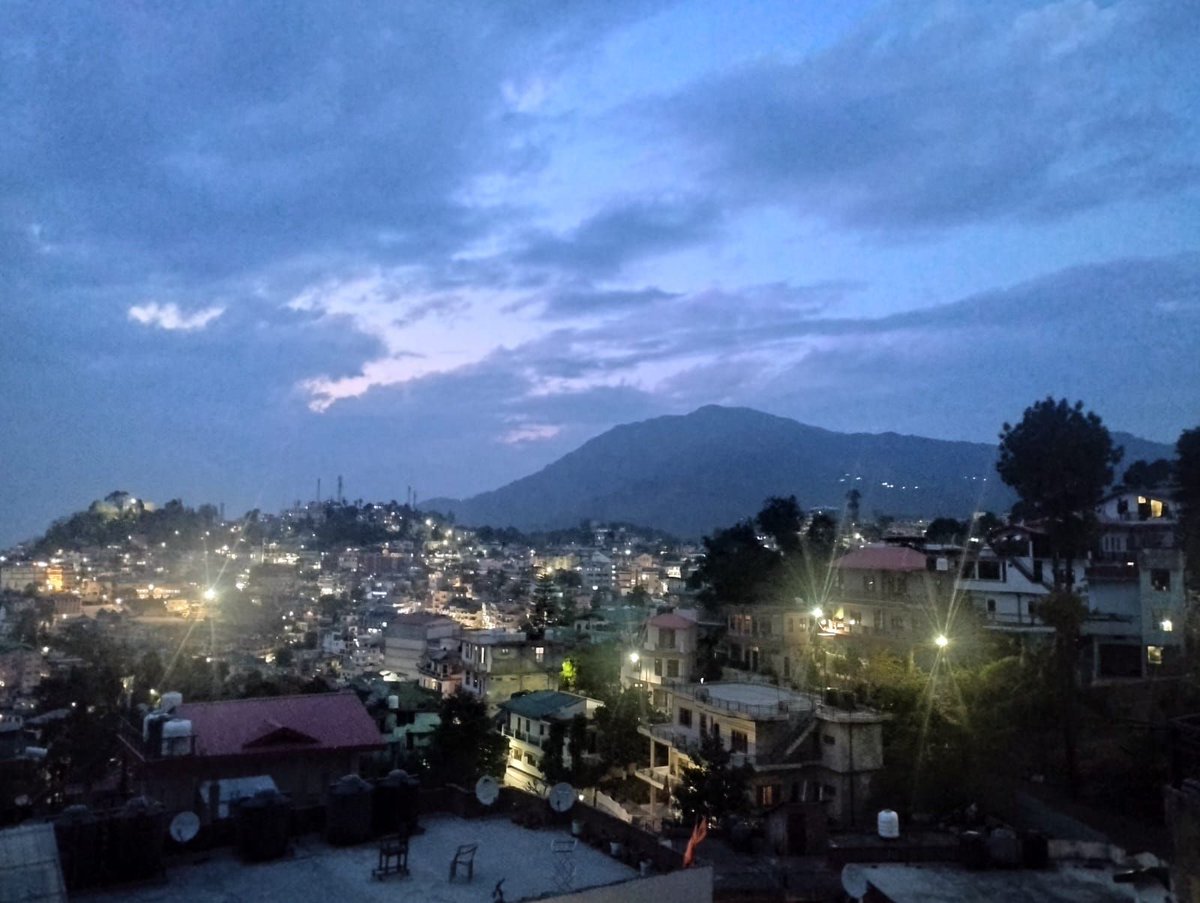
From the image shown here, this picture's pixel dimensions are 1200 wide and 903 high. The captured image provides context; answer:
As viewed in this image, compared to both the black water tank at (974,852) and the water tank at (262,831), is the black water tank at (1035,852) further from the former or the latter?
the water tank at (262,831)

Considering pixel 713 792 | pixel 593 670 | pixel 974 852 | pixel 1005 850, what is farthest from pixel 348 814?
pixel 593 670

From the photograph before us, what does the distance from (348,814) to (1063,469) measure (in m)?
23.2

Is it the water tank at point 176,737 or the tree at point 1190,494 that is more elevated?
the tree at point 1190,494

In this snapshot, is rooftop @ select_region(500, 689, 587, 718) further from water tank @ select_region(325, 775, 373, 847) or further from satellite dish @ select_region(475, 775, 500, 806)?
water tank @ select_region(325, 775, 373, 847)

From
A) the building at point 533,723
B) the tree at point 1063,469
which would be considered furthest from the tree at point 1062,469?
the building at point 533,723

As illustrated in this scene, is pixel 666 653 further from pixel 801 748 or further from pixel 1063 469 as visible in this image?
pixel 1063 469

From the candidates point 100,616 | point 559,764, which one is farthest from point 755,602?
point 100,616

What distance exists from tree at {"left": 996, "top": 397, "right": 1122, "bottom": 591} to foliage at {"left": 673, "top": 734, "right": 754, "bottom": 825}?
12.4 m

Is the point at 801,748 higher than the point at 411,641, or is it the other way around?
the point at 801,748

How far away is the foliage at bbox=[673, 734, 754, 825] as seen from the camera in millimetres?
17484

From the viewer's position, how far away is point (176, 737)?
1293cm

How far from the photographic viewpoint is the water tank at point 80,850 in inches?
283

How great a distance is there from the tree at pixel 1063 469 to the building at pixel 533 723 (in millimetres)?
13722

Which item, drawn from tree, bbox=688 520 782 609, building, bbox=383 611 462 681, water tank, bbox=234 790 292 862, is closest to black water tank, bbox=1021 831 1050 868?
water tank, bbox=234 790 292 862
